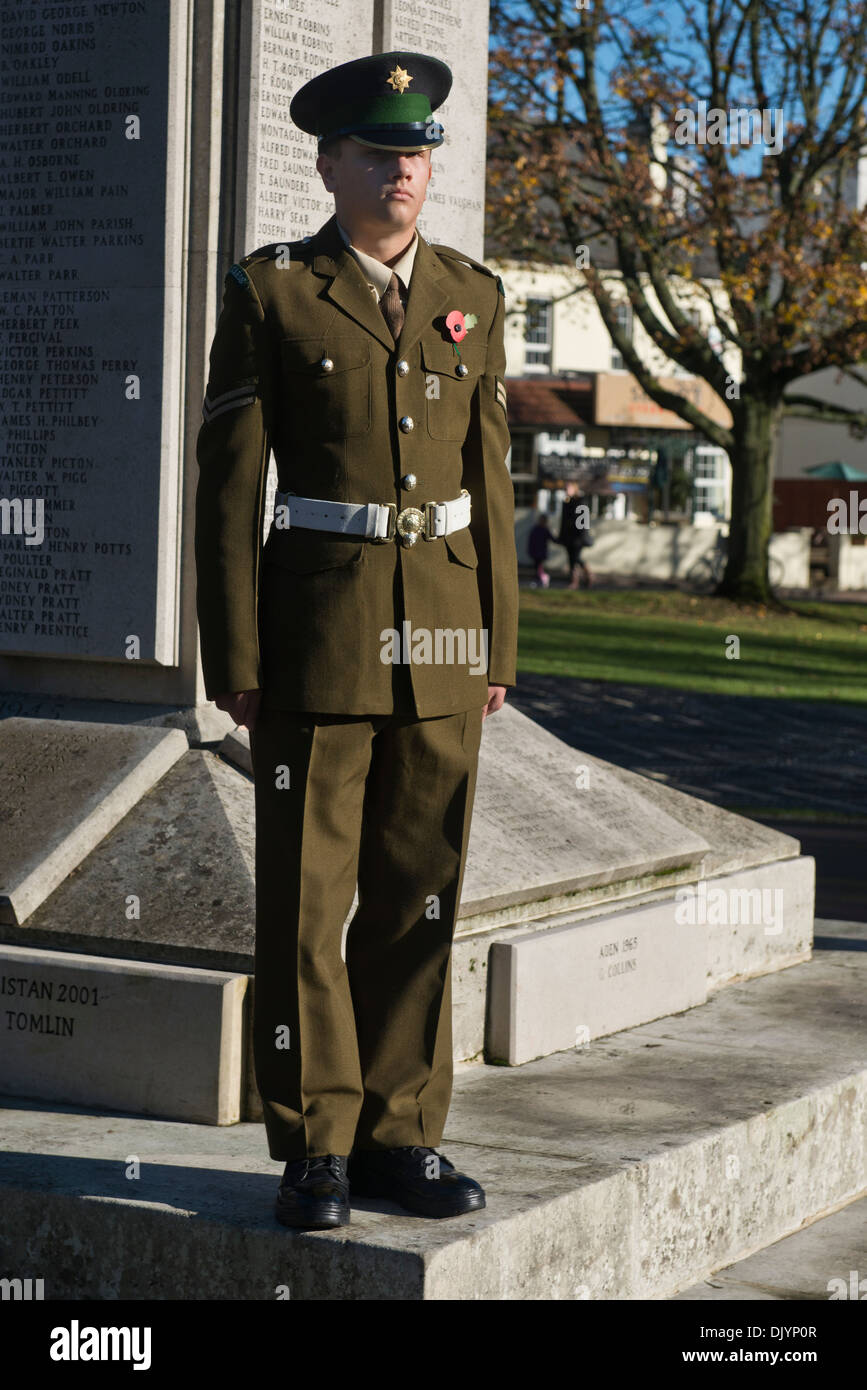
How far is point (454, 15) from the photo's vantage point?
6133 millimetres

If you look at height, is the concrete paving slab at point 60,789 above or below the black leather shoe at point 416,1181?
above

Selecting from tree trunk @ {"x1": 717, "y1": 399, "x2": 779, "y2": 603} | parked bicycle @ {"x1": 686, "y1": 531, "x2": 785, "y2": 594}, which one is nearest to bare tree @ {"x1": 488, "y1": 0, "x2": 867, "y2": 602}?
tree trunk @ {"x1": 717, "y1": 399, "x2": 779, "y2": 603}

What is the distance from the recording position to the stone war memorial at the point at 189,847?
14.3ft

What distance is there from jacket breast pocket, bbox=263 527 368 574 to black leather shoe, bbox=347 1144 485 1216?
117cm

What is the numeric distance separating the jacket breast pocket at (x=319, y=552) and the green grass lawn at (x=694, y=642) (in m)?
14.4

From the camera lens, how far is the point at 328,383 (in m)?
3.68

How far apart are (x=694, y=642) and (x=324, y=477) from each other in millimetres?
19436

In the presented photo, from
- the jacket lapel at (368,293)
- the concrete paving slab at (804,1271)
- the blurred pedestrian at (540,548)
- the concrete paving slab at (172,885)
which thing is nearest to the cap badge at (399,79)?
the jacket lapel at (368,293)

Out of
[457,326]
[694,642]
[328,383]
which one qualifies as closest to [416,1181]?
[328,383]

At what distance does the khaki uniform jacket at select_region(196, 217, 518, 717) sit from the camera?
3.66 m

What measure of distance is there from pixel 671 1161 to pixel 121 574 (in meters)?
2.23

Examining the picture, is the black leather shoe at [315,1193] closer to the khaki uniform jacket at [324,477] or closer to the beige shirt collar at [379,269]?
the khaki uniform jacket at [324,477]

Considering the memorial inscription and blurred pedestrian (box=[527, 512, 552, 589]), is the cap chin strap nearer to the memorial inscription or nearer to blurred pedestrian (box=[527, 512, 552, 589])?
the memorial inscription
